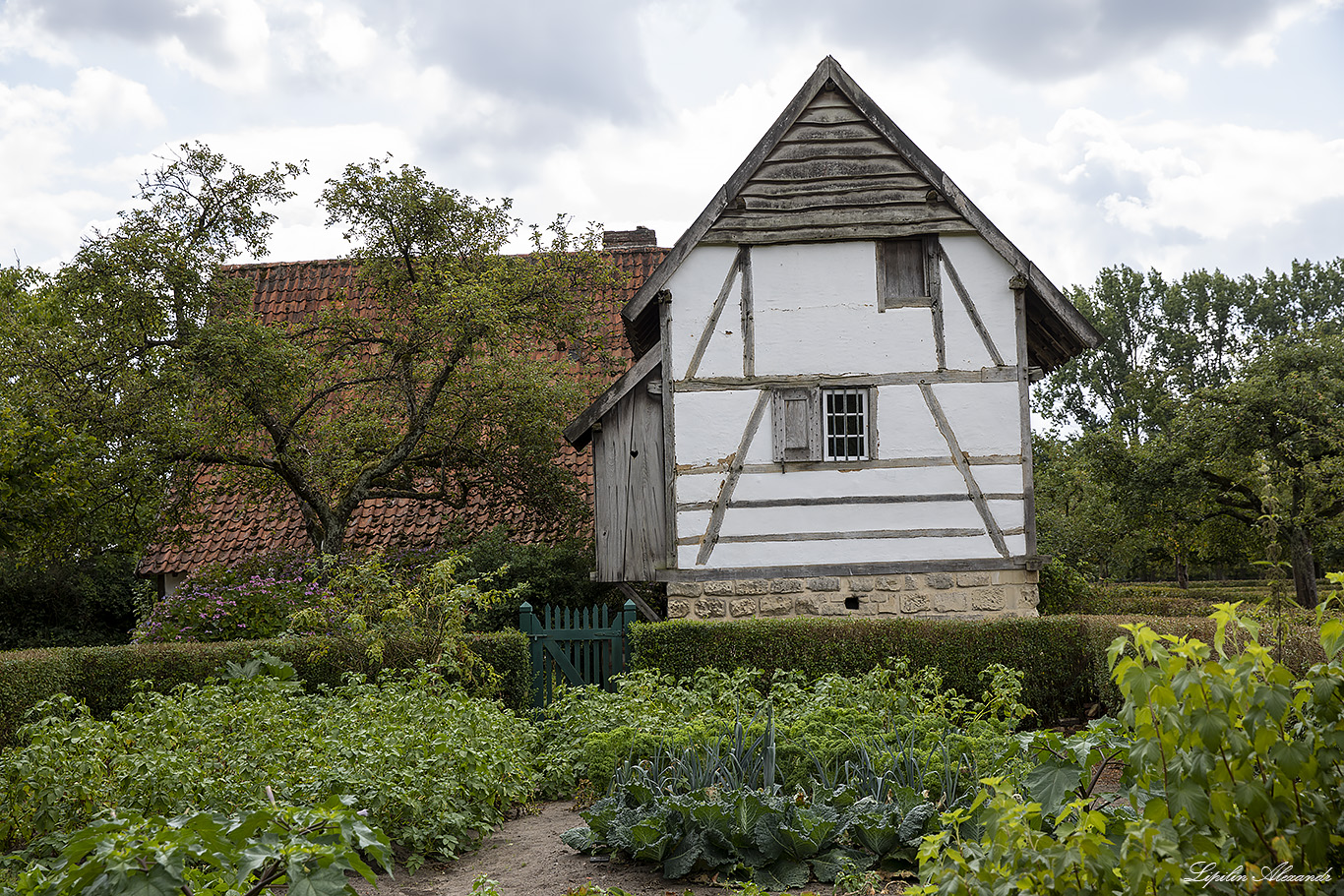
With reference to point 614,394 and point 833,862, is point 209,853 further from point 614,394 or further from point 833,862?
point 614,394

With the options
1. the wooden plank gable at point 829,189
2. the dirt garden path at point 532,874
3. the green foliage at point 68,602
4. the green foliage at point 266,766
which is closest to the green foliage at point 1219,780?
the dirt garden path at point 532,874

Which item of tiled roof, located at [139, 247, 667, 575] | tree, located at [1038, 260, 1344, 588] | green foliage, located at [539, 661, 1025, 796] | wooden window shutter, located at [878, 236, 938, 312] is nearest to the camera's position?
green foliage, located at [539, 661, 1025, 796]

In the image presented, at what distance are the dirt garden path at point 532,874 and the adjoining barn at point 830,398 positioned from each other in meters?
6.26

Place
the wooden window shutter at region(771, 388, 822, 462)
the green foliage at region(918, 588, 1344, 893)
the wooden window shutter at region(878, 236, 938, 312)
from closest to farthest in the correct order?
the green foliage at region(918, 588, 1344, 893) < the wooden window shutter at region(771, 388, 822, 462) < the wooden window shutter at region(878, 236, 938, 312)

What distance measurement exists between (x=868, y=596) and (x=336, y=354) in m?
7.88

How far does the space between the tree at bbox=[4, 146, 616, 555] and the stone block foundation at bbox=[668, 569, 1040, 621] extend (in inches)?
125

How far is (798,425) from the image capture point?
11469mm

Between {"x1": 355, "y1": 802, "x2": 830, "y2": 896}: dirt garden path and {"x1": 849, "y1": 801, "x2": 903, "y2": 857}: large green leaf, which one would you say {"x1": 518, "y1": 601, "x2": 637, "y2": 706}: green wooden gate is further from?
{"x1": 849, "y1": 801, "x2": 903, "y2": 857}: large green leaf

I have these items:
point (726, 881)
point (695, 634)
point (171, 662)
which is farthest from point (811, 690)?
point (171, 662)

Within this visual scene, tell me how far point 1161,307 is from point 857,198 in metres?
35.9

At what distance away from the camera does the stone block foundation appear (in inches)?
446

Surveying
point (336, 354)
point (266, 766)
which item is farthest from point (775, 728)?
point (336, 354)

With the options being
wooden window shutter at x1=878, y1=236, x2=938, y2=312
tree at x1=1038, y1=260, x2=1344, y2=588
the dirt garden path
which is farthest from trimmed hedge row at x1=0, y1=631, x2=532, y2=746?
tree at x1=1038, y1=260, x2=1344, y2=588

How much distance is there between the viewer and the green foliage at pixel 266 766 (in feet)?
15.4
